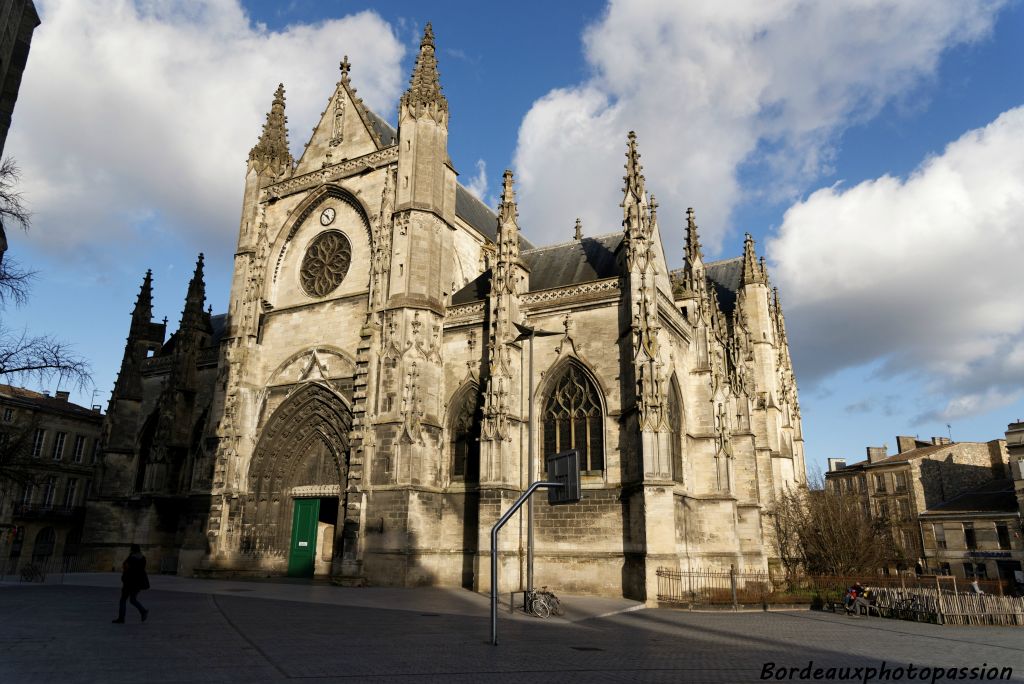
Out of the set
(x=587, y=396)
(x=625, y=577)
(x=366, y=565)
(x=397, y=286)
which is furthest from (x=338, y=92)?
(x=625, y=577)

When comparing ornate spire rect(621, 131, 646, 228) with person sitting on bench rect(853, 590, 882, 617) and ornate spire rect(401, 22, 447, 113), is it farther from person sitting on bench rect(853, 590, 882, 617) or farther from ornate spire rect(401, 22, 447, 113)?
person sitting on bench rect(853, 590, 882, 617)

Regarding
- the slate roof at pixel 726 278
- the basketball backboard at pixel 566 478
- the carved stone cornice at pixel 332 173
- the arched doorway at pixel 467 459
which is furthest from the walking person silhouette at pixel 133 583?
the slate roof at pixel 726 278

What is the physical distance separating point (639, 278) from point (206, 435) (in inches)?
669

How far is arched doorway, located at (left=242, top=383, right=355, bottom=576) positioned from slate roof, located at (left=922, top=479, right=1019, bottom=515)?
3833 cm

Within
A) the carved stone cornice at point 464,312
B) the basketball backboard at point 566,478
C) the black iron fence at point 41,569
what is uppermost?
Answer: the carved stone cornice at point 464,312

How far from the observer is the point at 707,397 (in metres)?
22.5

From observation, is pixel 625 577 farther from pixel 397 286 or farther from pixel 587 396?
pixel 397 286

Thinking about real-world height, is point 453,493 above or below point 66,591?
above

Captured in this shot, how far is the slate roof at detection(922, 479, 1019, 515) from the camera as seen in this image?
4052cm

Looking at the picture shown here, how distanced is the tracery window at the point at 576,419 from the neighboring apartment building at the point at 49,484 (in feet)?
95.2

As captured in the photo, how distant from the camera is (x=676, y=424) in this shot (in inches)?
854

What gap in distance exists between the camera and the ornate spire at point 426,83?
2475cm

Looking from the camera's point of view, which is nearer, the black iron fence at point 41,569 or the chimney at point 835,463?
the black iron fence at point 41,569

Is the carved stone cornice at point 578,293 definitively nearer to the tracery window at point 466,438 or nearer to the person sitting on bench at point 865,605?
the tracery window at point 466,438
